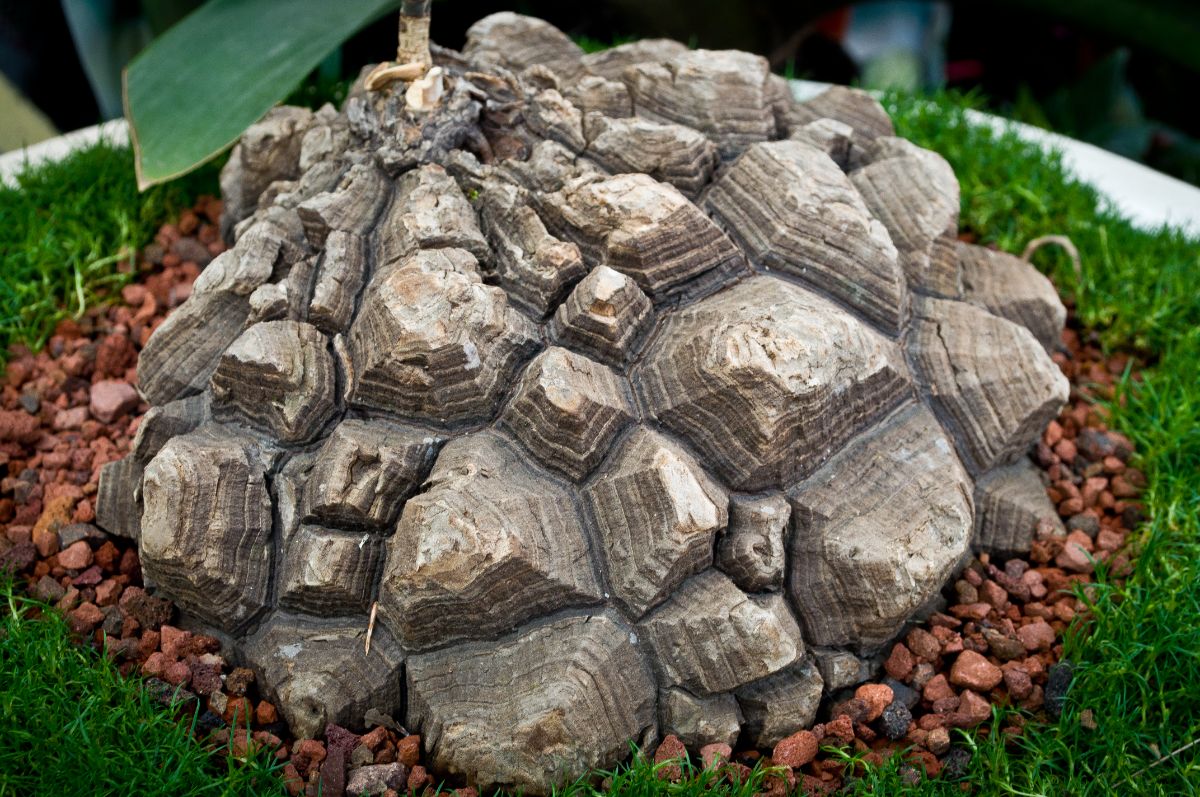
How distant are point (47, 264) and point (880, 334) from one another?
1607 mm

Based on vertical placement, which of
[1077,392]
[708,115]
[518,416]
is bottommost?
[1077,392]

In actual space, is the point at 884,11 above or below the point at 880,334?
below

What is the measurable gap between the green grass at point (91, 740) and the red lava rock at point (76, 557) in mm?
173

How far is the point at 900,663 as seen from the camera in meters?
→ 1.59

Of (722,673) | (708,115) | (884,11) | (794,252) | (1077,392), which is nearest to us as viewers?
(722,673)

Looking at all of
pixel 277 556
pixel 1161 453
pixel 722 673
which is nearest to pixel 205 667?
pixel 277 556

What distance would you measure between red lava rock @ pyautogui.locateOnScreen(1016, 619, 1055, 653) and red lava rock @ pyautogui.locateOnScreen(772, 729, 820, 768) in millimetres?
399

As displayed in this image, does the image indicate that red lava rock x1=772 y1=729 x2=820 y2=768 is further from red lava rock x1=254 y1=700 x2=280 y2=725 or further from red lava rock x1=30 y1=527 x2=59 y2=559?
red lava rock x1=30 y1=527 x2=59 y2=559

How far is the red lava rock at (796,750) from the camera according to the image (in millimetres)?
1458

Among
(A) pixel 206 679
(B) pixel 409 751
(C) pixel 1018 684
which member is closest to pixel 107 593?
(A) pixel 206 679

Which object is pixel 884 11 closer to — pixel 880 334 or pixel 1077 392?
pixel 1077 392

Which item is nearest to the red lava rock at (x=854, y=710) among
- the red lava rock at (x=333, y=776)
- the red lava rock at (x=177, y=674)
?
the red lava rock at (x=333, y=776)

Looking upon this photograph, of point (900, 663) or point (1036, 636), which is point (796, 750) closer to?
point (900, 663)

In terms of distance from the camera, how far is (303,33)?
7.02 ft
